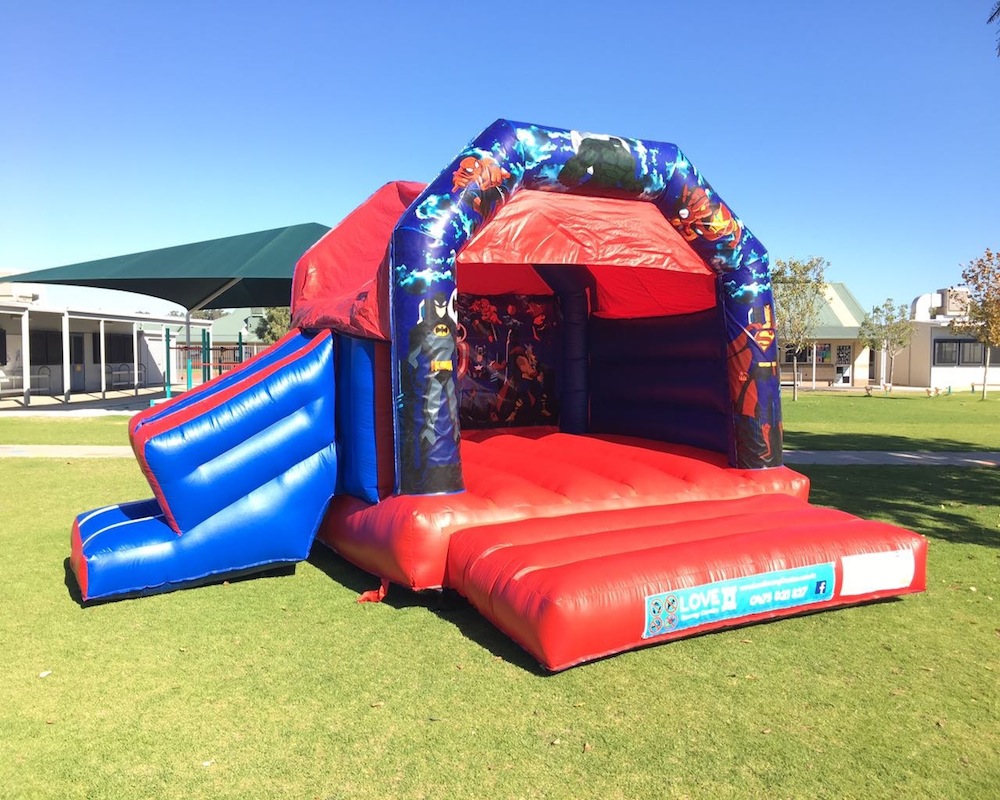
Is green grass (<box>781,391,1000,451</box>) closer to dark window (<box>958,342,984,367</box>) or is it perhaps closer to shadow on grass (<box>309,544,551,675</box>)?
shadow on grass (<box>309,544,551,675</box>)

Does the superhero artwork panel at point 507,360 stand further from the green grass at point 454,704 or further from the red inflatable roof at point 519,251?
the green grass at point 454,704

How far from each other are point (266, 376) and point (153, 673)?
1.88 m

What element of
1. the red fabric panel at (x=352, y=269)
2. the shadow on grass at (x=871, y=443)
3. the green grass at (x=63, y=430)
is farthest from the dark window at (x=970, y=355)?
the red fabric panel at (x=352, y=269)

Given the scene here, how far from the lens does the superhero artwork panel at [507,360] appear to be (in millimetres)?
7586

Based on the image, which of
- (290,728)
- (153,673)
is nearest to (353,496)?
(153,673)

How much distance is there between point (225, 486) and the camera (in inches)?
170

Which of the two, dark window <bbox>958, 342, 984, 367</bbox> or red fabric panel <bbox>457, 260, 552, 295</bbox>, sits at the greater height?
red fabric panel <bbox>457, 260, 552, 295</bbox>

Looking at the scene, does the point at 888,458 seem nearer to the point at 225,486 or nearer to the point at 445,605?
the point at 445,605

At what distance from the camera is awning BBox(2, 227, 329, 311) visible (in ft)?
48.0

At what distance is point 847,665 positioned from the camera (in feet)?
11.0

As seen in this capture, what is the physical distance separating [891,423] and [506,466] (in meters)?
12.3

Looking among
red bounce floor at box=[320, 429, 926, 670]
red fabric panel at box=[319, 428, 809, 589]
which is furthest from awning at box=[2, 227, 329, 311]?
red bounce floor at box=[320, 429, 926, 670]

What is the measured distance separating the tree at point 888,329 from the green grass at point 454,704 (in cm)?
2631

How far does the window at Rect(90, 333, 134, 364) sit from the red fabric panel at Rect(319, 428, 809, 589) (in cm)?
2071
